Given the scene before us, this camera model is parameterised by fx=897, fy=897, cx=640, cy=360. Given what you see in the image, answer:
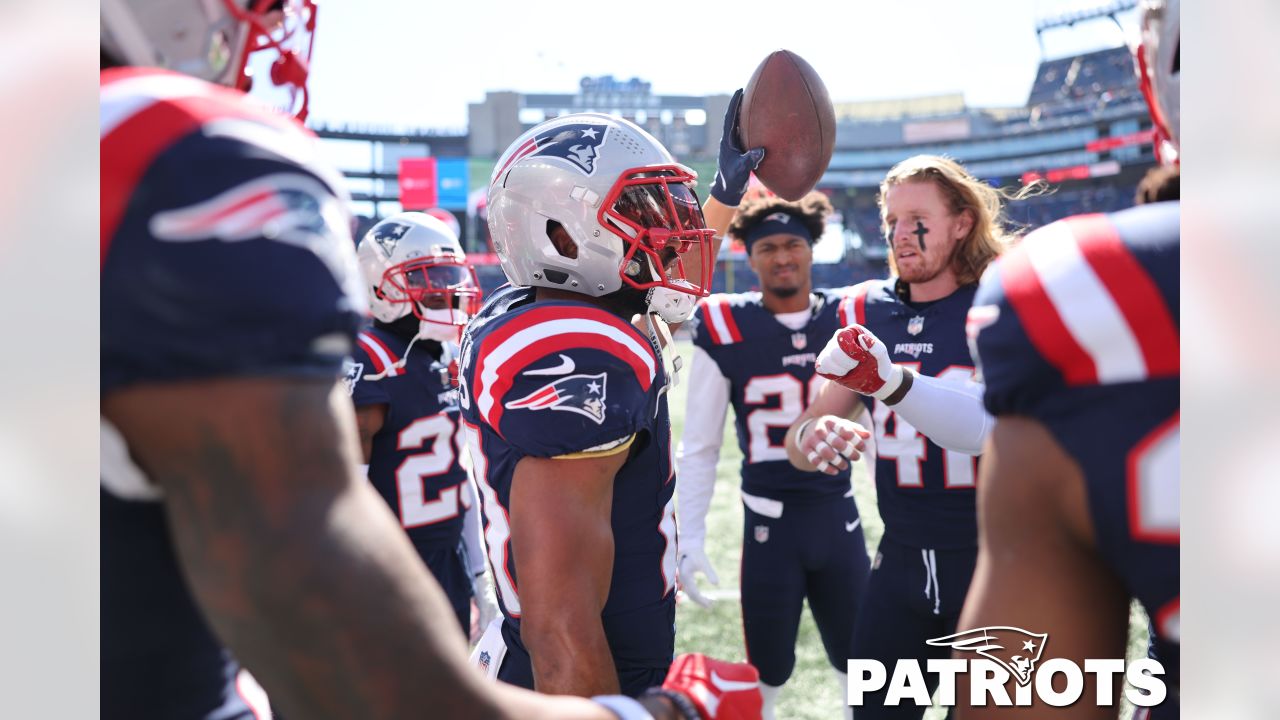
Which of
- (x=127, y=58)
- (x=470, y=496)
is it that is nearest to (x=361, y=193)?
(x=470, y=496)

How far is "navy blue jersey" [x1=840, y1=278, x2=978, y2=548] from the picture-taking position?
2.86 metres

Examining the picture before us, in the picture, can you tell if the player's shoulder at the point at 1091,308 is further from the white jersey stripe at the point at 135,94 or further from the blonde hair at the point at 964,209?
the blonde hair at the point at 964,209

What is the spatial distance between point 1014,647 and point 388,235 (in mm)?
3238

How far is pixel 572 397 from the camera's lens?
1.55 metres

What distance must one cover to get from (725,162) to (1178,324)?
6.43 ft

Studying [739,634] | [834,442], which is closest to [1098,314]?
[834,442]

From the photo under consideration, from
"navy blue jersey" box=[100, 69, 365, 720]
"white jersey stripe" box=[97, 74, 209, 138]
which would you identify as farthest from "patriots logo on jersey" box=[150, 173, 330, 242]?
"white jersey stripe" box=[97, 74, 209, 138]

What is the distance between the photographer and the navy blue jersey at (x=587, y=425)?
5.12ft

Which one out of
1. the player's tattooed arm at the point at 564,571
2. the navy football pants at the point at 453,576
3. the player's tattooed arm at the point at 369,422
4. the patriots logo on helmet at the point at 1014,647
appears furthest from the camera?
the navy football pants at the point at 453,576

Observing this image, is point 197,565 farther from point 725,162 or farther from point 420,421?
point 420,421

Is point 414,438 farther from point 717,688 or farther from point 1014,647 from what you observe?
point 1014,647

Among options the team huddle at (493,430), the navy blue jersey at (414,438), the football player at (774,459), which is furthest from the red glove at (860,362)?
the navy blue jersey at (414,438)

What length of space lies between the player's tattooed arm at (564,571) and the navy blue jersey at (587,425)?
0.04m
